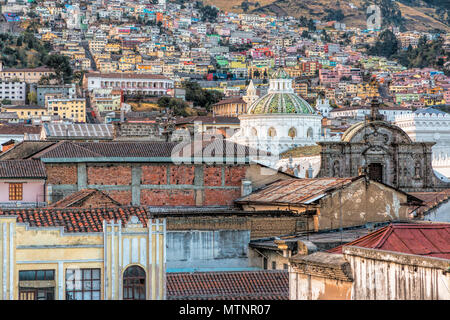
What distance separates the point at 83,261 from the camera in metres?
17.8

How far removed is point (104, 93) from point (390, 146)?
5222 inches

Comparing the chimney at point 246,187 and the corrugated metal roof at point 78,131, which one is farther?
the corrugated metal roof at point 78,131

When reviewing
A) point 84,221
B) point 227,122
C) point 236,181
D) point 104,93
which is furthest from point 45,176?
point 104,93

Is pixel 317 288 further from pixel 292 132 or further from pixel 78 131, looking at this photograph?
pixel 78 131

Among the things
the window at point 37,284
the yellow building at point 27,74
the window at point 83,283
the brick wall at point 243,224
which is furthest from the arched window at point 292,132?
the yellow building at point 27,74

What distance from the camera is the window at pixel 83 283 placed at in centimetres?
1769

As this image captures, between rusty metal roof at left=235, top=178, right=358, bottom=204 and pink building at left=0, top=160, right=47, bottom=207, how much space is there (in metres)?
6.83

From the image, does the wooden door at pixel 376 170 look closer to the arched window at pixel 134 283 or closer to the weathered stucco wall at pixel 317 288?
the arched window at pixel 134 283

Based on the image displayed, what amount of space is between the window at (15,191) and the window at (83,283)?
52.2 feet

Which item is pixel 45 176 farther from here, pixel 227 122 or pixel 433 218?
pixel 227 122

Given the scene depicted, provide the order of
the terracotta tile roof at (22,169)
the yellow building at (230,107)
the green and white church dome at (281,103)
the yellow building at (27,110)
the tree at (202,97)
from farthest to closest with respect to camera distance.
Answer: the tree at (202,97)
the yellow building at (230,107)
the yellow building at (27,110)
the green and white church dome at (281,103)
the terracotta tile roof at (22,169)

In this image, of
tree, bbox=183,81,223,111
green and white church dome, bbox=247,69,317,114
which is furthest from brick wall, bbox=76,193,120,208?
tree, bbox=183,81,223,111

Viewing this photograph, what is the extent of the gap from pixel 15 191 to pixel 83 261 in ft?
53.1

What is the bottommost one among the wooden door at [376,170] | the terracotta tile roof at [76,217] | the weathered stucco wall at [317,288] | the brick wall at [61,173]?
the wooden door at [376,170]
